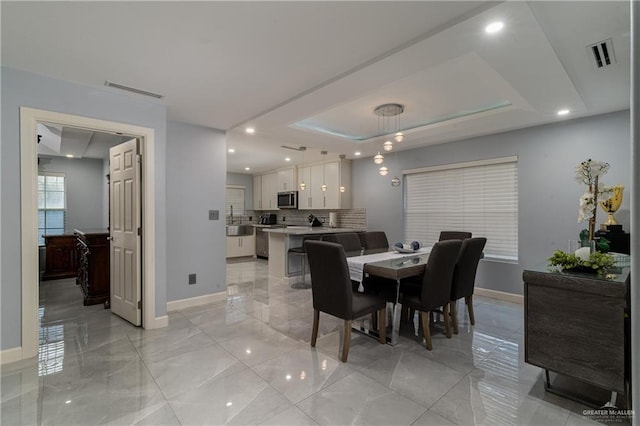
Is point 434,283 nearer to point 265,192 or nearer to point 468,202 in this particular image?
point 468,202

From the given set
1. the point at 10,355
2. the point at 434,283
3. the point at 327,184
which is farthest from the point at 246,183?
the point at 434,283

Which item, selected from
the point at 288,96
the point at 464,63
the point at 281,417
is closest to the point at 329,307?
the point at 281,417

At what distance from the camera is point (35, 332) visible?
262cm

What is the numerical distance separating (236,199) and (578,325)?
8144 mm

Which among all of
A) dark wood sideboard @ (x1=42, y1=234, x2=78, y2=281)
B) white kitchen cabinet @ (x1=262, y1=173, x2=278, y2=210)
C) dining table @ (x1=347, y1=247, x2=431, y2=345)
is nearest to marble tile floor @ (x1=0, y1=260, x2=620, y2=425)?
dining table @ (x1=347, y1=247, x2=431, y2=345)

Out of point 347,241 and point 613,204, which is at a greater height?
point 613,204

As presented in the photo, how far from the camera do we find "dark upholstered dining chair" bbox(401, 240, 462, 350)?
2.65m

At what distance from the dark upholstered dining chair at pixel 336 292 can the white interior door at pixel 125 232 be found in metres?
2.00

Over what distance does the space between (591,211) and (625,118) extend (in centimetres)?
215

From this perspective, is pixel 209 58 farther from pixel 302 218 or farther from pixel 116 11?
pixel 302 218

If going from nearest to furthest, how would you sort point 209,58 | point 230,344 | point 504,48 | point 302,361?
point 504,48, point 209,58, point 302,361, point 230,344

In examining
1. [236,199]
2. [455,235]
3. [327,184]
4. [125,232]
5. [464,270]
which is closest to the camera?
[464,270]

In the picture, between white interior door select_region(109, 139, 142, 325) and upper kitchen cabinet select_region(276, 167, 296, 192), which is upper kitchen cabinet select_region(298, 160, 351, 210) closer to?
upper kitchen cabinet select_region(276, 167, 296, 192)

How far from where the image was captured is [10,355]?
250cm
